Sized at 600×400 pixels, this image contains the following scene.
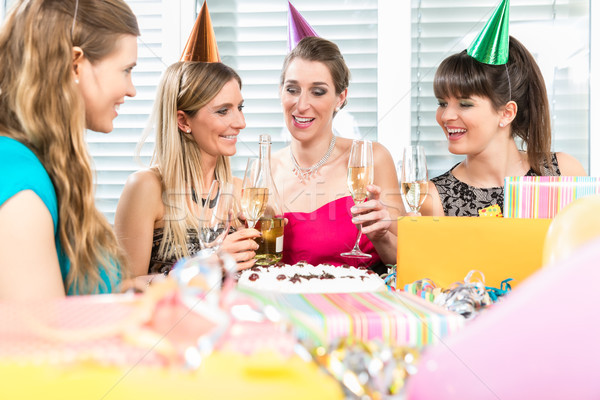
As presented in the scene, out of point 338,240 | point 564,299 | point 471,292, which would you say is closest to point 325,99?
point 338,240

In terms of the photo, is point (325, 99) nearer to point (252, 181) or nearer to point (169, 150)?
point (169, 150)

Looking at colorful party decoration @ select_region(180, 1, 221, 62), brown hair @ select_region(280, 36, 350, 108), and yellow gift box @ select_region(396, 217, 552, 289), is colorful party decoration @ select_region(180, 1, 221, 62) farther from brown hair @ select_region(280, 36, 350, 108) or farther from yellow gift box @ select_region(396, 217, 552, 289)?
yellow gift box @ select_region(396, 217, 552, 289)

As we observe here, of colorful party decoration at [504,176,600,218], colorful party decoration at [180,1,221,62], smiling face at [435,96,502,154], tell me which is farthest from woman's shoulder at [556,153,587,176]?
colorful party decoration at [180,1,221,62]

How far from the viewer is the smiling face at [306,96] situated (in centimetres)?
182

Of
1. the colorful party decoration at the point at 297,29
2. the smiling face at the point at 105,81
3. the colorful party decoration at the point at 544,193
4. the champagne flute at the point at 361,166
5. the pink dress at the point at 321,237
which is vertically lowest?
the pink dress at the point at 321,237

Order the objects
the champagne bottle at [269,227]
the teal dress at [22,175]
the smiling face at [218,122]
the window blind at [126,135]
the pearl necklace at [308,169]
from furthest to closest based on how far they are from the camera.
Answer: the window blind at [126,135] → the pearl necklace at [308,169] → the smiling face at [218,122] → the champagne bottle at [269,227] → the teal dress at [22,175]

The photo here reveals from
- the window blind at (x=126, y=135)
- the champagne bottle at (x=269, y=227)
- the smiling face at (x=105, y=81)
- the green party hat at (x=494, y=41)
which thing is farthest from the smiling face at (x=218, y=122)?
the window blind at (x=126, y=135)

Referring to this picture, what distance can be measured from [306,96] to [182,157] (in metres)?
0.46

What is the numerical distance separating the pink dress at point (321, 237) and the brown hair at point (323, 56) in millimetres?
435

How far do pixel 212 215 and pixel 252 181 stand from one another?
24 cm

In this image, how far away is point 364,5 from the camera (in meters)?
2.58

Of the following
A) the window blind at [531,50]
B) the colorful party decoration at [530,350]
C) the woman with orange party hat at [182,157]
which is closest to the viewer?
the colorful party decoration at [530,350]

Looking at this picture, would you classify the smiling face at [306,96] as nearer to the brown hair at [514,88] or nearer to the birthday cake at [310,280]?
the brown hair at [514,88]

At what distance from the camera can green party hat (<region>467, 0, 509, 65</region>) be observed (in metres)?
1.63
